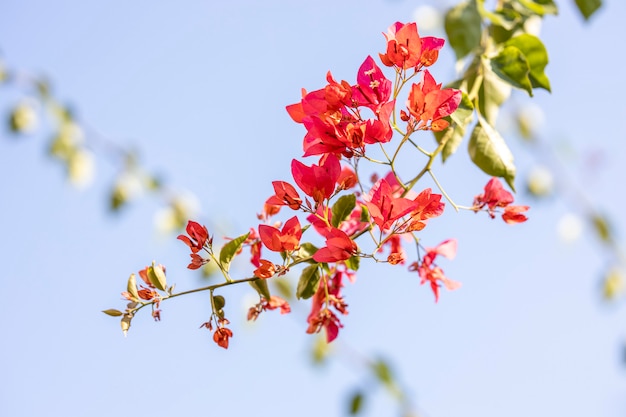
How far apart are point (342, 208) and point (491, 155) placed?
0.61 feet

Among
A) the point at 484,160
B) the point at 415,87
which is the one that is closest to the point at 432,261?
the point at 484,160

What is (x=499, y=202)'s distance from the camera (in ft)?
2.37

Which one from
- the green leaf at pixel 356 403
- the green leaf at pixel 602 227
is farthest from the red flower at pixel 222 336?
the green leaf at pixel 602 227

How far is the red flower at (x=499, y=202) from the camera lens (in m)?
0.72

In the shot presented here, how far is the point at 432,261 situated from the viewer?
2.53 feet

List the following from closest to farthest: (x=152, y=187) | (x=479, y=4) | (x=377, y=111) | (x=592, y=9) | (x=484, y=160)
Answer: (x=377, y=111) < (x=484, y=160) < (x=479, y=4) < (x=592, y=9) < (x=152, y=187)

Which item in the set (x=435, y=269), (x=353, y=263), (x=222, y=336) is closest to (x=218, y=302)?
(x=222, y=336)

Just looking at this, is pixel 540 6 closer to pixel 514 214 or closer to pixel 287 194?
pixel 514 214

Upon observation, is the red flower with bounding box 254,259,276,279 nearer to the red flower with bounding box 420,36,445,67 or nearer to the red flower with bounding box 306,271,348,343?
the red flower with bounding box 306,271,348,343

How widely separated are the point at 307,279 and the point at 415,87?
21 cm

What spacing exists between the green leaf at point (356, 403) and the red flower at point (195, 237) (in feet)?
5.14

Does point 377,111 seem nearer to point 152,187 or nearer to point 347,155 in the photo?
point 347,155

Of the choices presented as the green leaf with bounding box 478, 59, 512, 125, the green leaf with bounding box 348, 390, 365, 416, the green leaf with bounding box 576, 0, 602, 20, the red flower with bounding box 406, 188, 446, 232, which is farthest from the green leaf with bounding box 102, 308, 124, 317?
the green leaf with bounding box 348, 390, 365, 416

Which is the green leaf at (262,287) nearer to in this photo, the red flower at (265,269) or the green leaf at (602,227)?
the red flower at (265,269)
